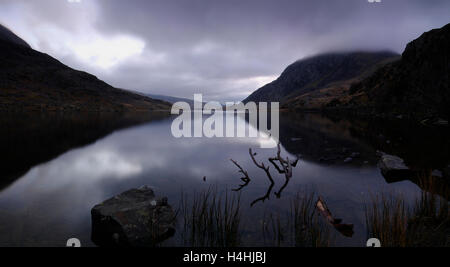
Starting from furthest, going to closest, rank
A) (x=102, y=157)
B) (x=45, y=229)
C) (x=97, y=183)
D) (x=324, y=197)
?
(x=102, y=157) → (x=97, y=183) → (x=324, y=197) → (x=45, y=229)

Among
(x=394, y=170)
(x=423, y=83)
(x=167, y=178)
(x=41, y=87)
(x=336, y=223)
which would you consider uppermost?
(x=41, y=87)

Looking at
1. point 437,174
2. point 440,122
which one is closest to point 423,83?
point 440,122

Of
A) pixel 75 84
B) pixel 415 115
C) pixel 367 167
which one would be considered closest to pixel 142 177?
pixel 367 167

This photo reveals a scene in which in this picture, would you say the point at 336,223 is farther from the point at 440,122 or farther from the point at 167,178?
the point at 440,122

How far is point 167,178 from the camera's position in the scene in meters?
15.9

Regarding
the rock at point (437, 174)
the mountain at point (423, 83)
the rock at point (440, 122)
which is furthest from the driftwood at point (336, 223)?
the mountain at point (423, 83)

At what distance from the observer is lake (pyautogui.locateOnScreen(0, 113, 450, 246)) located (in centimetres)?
901

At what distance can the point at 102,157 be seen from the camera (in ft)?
72.8

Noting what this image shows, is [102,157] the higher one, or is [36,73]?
[36,73]

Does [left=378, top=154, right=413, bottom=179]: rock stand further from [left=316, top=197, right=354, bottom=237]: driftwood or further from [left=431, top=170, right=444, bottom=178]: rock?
[left=316, top=197, right=354, bottom=237]: driftwood

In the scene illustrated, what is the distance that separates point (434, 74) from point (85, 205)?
73773 millimetres

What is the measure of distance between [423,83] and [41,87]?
177294 mm

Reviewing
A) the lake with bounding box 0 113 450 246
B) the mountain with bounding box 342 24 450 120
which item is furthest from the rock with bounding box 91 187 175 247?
the mountain with bounding box 342 24 450 120
